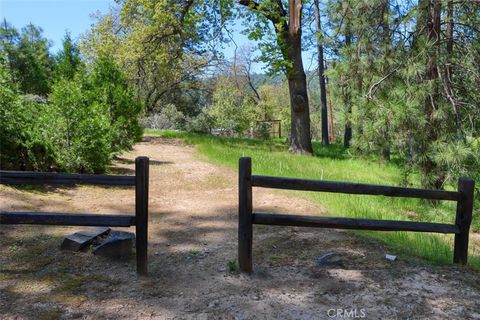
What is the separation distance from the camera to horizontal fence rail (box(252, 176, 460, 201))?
4326mm

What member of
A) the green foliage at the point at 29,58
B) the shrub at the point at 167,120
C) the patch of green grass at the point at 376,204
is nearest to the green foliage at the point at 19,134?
the patch of green grass at the point at 376,204

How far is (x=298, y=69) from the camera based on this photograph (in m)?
15.6

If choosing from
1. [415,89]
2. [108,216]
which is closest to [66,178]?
[108,216]

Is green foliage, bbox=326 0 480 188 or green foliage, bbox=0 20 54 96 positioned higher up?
green foliage, bbox=0 20 54 96

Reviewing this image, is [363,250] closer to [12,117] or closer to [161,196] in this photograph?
[161,196]

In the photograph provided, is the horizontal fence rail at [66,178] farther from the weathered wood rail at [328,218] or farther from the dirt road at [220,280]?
the weathered wood rail at [328,218]

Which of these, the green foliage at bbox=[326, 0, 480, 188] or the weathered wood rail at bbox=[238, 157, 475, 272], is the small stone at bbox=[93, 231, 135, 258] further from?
the green foliage at bbox=[326, 0, 480, 188]

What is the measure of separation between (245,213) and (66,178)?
5.87 ft

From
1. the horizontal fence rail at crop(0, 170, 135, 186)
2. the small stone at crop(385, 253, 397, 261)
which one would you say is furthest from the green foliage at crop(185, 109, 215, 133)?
the horizontal fence rail at crop(0, 170, 135, 186)

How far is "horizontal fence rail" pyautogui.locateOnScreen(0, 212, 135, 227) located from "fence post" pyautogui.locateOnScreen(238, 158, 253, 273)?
1.07m

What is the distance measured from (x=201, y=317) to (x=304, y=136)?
513 inches

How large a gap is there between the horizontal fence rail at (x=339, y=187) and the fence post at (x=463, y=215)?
0.08 m

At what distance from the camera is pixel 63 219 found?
160 inches

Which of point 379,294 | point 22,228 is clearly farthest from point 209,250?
point 22,228
